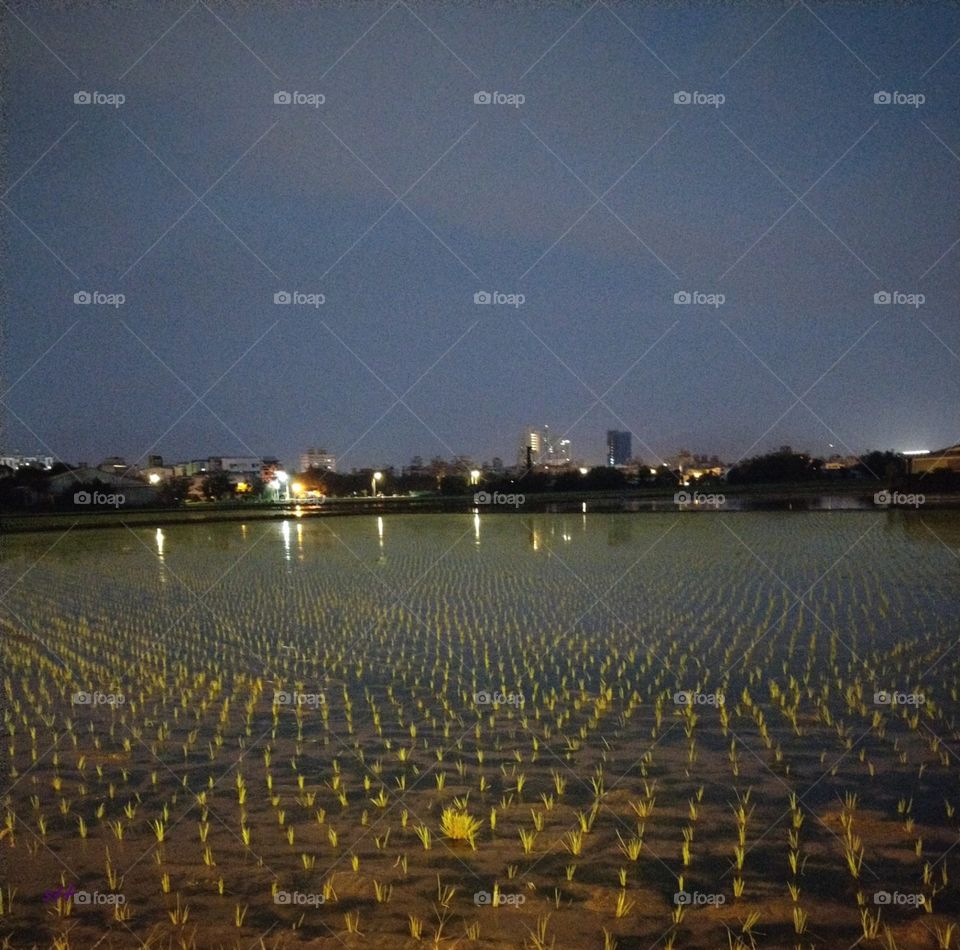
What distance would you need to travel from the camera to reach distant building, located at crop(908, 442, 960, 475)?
35141mm

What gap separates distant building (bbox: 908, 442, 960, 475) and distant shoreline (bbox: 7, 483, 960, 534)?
7.55ft

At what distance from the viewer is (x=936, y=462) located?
37.4 metres

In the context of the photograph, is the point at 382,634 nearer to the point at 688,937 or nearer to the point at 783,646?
the point at 783,646

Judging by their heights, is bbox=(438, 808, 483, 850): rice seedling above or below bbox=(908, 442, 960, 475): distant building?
below

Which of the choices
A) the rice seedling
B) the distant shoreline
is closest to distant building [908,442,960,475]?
the distant shoreline

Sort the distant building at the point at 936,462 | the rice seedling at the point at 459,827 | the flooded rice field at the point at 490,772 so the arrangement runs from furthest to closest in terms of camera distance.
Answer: the distant building at the point at 936,462, the rice seedling at the point at 459,827, the flooded rice field at the point at 490,772

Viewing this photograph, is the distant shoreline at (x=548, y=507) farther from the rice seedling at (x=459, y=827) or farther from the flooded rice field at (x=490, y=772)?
the rice seedling at (x=459, y=827)

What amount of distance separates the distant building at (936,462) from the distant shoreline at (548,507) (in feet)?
7.55

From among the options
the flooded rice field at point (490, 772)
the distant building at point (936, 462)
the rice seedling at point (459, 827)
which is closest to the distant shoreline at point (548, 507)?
the distant building at point (936, 462)

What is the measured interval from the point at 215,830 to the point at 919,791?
13.5 ft

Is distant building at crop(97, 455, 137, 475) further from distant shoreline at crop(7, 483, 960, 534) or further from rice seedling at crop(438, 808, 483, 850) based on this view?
rice seedling at crop(438, 808, 483, 850)

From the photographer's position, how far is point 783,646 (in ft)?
28.1

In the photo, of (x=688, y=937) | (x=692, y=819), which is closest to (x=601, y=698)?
(x=692, y=819)

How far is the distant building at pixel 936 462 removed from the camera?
35.1 meters
